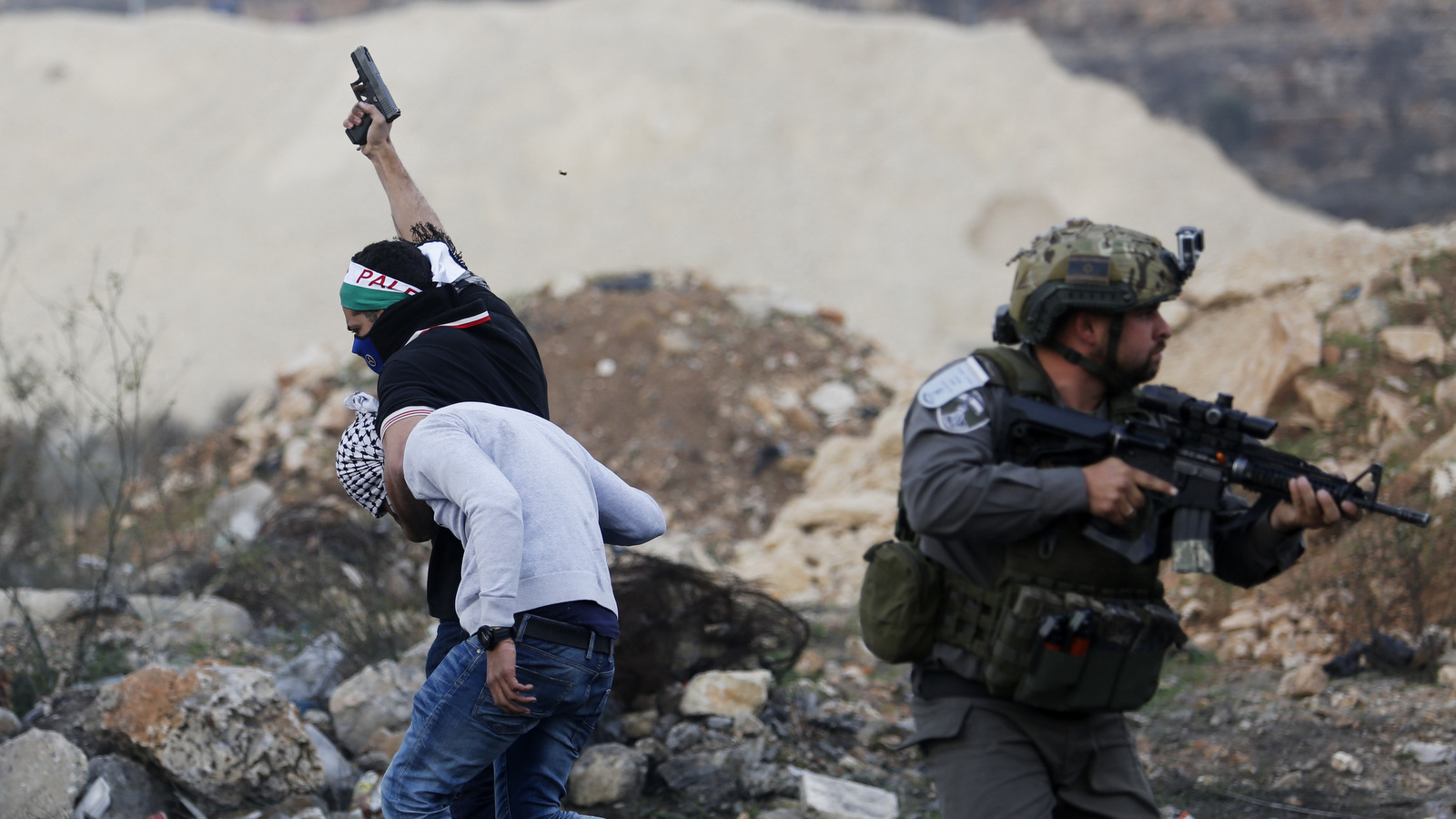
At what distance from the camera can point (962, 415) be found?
196 cm

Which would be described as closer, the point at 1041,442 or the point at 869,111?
the point at 1041,442

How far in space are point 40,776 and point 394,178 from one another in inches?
71.4

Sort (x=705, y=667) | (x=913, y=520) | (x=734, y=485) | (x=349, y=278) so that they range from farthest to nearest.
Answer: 1. (x=734, y=485)
2. (x=705, y=667)
3. (x=349, y=278)
4. (x=913, y=520)

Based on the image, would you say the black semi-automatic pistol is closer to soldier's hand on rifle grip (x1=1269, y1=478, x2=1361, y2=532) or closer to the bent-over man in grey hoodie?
the bent-over man in grey hoodie

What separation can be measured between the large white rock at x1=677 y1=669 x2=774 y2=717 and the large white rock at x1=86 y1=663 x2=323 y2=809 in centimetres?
129

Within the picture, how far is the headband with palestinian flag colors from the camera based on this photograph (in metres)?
2.21

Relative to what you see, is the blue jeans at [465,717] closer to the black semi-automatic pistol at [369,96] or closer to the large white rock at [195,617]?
the black semi-automatic pistol at [369,96]

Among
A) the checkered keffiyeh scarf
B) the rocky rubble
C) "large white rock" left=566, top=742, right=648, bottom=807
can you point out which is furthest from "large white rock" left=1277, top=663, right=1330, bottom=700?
the checkered keffiyeh scarf

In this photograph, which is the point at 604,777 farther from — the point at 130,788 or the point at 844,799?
the point at 130,788

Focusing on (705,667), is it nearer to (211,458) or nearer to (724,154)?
(211,458)

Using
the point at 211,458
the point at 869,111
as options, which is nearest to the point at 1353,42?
the point at 869,111

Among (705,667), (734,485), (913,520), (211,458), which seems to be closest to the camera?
(913,520)

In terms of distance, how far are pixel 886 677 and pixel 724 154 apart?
1408cm

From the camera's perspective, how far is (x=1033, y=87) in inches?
786
